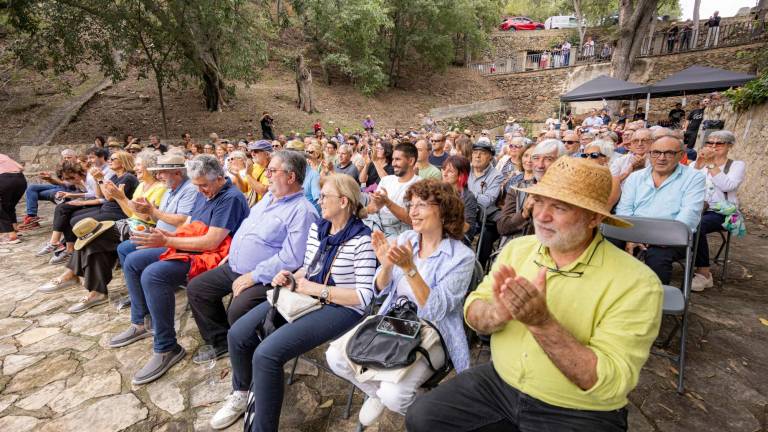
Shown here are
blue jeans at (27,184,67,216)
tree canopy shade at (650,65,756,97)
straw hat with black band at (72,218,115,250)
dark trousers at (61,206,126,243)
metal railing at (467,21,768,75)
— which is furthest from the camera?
metal railing at (467,21,768,75)

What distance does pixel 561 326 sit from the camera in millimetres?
1358

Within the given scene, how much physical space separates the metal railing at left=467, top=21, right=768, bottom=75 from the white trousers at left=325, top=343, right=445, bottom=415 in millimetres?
24328

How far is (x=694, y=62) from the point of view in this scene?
18766 millimetres

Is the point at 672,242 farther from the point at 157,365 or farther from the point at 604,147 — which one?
the point at 157,365

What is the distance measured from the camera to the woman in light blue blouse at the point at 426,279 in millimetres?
1907

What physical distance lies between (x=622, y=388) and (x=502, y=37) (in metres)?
35.0

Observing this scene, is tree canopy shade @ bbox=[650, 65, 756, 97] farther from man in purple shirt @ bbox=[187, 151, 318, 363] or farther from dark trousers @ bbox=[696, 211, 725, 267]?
man in purple shirt @ bbox=[187, 151, 318, 363]

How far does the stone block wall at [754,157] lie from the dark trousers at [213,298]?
867 centimetres

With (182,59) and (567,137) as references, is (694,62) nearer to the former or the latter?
(567,137)

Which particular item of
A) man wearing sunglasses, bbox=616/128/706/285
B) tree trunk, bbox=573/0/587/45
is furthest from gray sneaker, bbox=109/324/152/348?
tree trunk, bbox=573/0/587/45

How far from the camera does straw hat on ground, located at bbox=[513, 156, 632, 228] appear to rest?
1.54 metres

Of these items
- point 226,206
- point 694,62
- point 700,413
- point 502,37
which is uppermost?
point 502,37

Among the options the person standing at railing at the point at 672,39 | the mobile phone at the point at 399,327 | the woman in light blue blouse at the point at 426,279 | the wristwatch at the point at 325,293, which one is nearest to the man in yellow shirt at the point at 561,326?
the woman in light blue blouse at the point at 426,279

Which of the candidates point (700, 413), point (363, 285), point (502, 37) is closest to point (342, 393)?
point (363, 285)
